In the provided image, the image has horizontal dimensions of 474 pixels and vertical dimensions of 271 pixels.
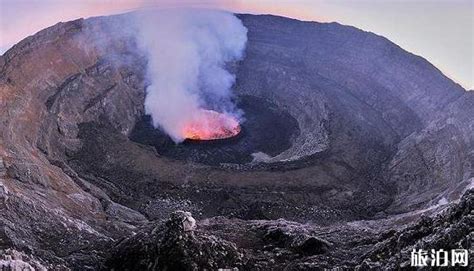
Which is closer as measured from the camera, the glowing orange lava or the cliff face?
the cliff face

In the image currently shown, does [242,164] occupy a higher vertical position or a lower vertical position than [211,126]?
lower

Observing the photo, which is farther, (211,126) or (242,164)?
(211,126)

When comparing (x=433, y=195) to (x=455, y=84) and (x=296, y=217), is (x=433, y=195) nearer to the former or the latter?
(x=296, y=217)

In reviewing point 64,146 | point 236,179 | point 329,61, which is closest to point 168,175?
point 236,179

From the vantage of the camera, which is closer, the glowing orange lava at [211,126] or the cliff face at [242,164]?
the cliff face at [242,164]
